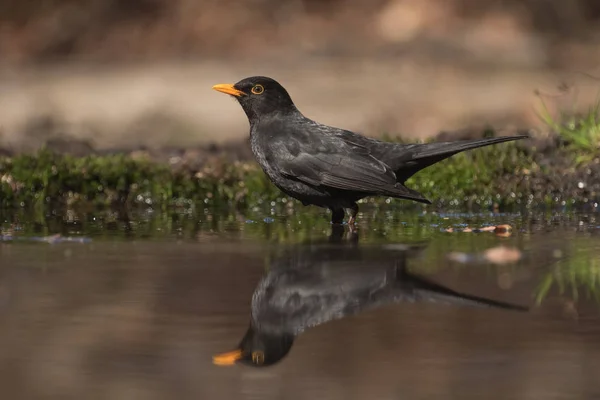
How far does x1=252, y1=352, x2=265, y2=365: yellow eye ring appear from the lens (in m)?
5.34

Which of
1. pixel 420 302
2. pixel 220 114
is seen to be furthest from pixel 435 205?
pixel 420 302

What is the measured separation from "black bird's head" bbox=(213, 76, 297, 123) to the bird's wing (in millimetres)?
454

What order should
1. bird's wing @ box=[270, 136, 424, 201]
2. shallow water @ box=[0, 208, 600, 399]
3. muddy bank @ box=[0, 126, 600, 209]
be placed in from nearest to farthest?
1. shallow water @ box=[0, 208, 600, 399]
2. bird's wing @ box=[270, 136, 424, 201]
3. muddy bank @ box=[0, 126, 600, 209]

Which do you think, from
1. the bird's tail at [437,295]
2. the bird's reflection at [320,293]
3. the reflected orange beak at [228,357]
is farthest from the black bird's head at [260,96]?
the reflected orange beak at [228,357]

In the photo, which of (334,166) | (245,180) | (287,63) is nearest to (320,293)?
(334,166)

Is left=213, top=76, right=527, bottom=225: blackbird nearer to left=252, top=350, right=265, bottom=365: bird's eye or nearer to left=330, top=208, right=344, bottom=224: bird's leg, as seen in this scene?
left=330, top=208, right=344, bottom=224: bird's leg

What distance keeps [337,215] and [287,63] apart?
7.19m

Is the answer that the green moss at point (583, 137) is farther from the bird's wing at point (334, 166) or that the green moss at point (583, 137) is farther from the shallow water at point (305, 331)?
the bird's wing at point (334, 166)

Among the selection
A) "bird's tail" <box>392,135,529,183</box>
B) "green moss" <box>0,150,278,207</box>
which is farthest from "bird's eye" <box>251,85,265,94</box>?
"green moss" <box>0,150,278,207</box>

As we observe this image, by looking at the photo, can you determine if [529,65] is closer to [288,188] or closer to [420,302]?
[288,188]

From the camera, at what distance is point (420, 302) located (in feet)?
22.5

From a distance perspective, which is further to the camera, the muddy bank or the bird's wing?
the muddy bank

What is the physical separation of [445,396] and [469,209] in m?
7.98

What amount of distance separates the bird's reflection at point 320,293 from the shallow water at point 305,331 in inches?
2.0
